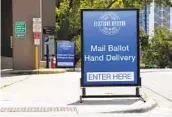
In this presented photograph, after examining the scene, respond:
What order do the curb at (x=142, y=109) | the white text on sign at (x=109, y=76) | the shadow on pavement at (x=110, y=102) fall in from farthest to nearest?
the white text on sign at (x=109, y=76) < the shadow on pavement at (x=110, y=102) < the curb at (x=142, y=109)

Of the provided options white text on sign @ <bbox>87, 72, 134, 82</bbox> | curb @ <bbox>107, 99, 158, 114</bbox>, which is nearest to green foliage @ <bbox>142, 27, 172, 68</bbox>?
white text on sign @ <bbox>87, 72, 134, 82</bbox>

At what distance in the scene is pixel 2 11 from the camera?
33281 mm

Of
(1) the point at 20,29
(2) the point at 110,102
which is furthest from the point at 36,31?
Answer: (2) the point at 110,102

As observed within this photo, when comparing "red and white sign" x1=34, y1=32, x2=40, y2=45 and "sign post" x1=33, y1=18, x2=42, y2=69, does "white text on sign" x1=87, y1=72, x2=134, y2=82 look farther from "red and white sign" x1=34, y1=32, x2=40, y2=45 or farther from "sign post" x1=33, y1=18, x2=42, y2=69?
"red and white sign" x1=34, y1=32, x2=40, y2=45

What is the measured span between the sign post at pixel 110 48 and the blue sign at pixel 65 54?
1702 cm

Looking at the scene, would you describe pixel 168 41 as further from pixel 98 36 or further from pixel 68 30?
pixel 98 36

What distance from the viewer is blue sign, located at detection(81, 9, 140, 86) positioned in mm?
12773

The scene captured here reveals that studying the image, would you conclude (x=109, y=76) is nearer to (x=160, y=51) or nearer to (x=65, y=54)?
(x=65, y=54)

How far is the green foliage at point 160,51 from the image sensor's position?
186ft

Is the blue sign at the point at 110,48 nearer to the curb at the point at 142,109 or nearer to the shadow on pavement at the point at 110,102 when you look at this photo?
the shadow on pavement at the point at 110,102

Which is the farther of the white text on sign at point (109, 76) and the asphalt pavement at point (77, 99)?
the white text on sign at point (109, 76)

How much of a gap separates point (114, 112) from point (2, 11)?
2296 cm

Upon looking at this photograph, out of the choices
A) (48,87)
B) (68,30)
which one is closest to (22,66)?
(48,87)

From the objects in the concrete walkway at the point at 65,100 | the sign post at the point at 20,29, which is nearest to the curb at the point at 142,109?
the concrete walkway at the point at 65,100
